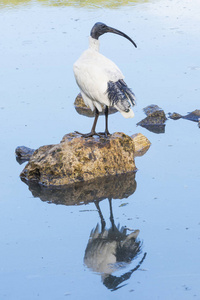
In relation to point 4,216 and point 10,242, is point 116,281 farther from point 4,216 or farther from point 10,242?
point 4,216

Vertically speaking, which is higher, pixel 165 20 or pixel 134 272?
pixel 134 272

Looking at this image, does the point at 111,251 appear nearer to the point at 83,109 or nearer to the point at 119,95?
the point at 119,95

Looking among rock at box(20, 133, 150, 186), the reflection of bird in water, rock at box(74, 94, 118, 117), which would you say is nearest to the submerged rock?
rock at box(74, 94, 118, 117)

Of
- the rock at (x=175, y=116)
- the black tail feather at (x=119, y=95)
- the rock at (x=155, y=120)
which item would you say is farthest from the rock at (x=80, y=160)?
the rock at (x=175, y=116)

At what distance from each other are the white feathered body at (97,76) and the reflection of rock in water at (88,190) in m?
0.80

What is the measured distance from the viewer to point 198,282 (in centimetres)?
486

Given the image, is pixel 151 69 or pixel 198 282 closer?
pixel 198 282

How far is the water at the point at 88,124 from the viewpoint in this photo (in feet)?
16.4

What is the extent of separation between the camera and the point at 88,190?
21.9ft

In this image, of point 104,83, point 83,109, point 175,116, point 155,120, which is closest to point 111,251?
point 104,83

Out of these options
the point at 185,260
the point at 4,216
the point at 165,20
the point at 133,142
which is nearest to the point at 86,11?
the point at 165,20

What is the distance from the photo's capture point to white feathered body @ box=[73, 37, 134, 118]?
6.55 m

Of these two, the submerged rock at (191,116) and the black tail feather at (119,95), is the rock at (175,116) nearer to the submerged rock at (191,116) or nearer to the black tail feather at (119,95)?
the submerged rock at (191,116)

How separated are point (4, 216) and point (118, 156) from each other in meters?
1.59
